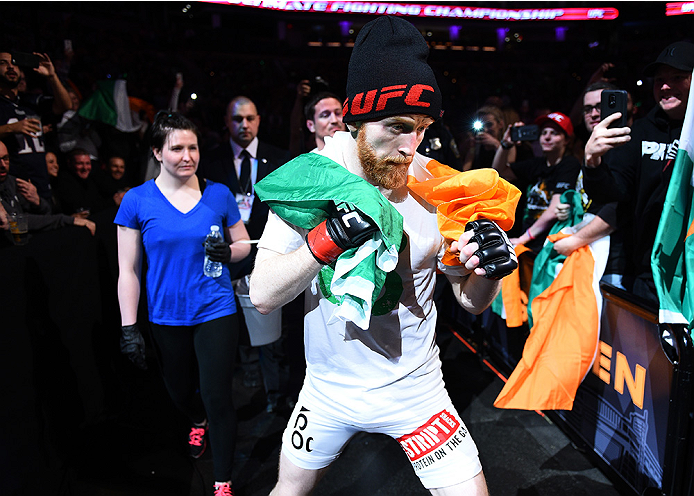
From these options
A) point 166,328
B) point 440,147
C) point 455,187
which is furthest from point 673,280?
point 166,328

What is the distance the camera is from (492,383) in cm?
447

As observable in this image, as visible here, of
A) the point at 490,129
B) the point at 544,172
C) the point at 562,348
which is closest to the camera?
the point at 562,348

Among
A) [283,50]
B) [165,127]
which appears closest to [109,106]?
[165,127]

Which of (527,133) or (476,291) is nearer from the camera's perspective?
(476,291)

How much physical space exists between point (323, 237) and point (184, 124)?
189 centimetres

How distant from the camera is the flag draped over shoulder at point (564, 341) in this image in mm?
3041

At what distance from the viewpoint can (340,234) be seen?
147 centimetres

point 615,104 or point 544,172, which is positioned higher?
point 615,104

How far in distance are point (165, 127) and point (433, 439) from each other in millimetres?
2285

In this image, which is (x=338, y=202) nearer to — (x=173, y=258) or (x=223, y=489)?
(x=173, y=258)

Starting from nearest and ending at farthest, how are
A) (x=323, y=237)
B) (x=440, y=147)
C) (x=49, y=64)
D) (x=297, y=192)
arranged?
(x=323, y=237) → (x=297, y=192) → (x=440, y=147) → (x=49, y=64)

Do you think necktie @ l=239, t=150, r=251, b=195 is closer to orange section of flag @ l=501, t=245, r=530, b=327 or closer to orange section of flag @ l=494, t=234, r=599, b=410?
orange section of flag @ l=501, t=245, r=530, b=327

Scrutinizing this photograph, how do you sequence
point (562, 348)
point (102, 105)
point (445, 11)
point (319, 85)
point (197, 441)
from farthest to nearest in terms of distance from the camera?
1. point (445, 11)
2. point (102, 105)
3. point (319, 85)
4. point (197, 441)
5. point (562, 348)

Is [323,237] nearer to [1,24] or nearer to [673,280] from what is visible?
[673,280]
